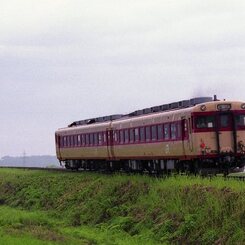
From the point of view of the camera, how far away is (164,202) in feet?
67.7

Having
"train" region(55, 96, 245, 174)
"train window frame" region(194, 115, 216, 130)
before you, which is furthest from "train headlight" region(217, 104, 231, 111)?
"train window frame" region(194, 115, 216, 130)

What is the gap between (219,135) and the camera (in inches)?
1020

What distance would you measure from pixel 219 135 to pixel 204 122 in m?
0.85

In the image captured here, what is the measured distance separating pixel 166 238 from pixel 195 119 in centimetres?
833

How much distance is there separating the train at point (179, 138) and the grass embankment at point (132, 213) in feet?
8.18

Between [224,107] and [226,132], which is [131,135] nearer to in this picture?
[224,107]

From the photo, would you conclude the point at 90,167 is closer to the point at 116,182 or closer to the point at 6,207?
the point at 6,207

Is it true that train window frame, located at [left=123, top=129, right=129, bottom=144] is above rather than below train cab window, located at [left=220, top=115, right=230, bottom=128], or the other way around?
below

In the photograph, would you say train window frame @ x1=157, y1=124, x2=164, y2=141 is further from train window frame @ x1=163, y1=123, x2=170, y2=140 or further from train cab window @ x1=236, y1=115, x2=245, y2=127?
train cab window @ x1=236, y1=115, x2=245, y2=127

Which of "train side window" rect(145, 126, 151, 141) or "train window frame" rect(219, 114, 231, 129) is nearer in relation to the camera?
"train window frame" rect(219, 114, 231, 129)

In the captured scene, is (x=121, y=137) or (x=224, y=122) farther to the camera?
(x=121, y=137)

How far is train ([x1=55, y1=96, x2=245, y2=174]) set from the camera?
25.7m

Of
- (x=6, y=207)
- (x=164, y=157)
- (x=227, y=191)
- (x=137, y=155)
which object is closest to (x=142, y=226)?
(x=227, y=191)

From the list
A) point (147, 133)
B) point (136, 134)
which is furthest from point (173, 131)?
point (136, 134)
